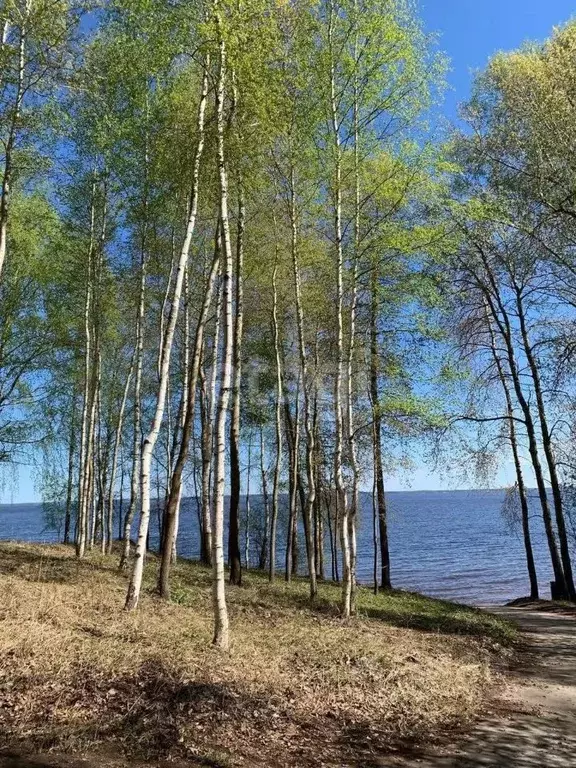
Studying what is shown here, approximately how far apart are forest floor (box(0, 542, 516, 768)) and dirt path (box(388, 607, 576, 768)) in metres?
0.31

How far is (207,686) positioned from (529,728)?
11.8 ft

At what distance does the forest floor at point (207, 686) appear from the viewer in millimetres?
4520

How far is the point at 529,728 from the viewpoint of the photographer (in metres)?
6.11

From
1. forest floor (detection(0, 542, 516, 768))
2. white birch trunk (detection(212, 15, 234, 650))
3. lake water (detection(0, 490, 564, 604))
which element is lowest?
lake water (detection(0, 490, 564, 604))

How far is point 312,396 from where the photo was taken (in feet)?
58.7

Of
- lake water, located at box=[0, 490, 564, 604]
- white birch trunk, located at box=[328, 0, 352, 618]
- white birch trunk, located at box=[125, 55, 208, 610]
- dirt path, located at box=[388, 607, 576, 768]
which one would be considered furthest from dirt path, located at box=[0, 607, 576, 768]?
lake water, located at box=[0, 490, 564, 604]

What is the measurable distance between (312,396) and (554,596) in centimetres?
1046

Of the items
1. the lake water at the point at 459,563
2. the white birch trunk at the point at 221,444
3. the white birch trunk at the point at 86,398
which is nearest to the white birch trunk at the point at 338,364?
the white birch trunk at the point at 221,444

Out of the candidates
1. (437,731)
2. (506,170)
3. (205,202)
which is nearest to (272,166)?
(205,202)

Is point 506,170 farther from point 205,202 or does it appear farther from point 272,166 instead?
point 205,202

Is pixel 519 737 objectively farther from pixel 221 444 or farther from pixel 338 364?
pixel 338 364

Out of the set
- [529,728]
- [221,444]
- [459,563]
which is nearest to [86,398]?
[221,444]

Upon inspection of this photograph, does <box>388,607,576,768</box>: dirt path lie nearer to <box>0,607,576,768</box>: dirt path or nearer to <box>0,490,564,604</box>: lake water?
<box>0,607,576,768</box>: dirt path

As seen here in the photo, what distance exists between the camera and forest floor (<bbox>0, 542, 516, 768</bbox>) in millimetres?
4520
